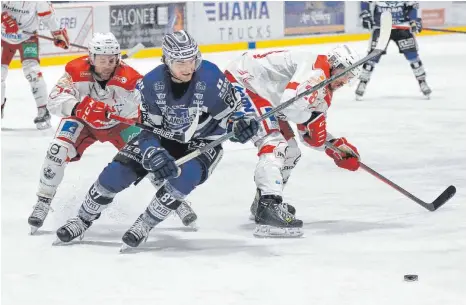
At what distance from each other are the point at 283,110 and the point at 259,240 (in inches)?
24.1

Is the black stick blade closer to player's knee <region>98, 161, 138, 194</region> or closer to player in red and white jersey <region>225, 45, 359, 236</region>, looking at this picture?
player in red and white jersey <region>225, 45, 359, 236</region>

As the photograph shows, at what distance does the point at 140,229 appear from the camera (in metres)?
4.84

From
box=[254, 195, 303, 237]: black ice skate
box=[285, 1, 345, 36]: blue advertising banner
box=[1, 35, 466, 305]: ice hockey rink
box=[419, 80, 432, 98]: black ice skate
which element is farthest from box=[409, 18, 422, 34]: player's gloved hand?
box=[254, 195, 303, 237]: black ice skate

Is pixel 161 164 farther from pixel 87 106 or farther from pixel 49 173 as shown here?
pixel 49 173

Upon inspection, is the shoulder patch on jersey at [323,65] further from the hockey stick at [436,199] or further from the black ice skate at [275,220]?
the hockey stick at [436,199]

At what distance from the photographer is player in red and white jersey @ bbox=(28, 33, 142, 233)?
5199 mm

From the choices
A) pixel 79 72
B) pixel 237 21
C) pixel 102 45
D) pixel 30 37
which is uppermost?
pixel 102 45

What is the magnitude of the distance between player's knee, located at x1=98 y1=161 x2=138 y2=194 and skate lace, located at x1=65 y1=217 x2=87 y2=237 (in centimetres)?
28

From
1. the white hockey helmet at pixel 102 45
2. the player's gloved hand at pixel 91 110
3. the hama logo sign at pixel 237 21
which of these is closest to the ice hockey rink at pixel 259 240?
the player's gloved hand at pixel 91 110

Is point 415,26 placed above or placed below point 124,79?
below

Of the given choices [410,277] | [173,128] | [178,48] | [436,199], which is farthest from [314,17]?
[410,277]

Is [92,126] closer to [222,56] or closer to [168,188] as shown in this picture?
[168,188]

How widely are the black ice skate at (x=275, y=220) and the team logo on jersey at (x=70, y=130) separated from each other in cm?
92

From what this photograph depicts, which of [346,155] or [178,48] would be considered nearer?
[178,48]
